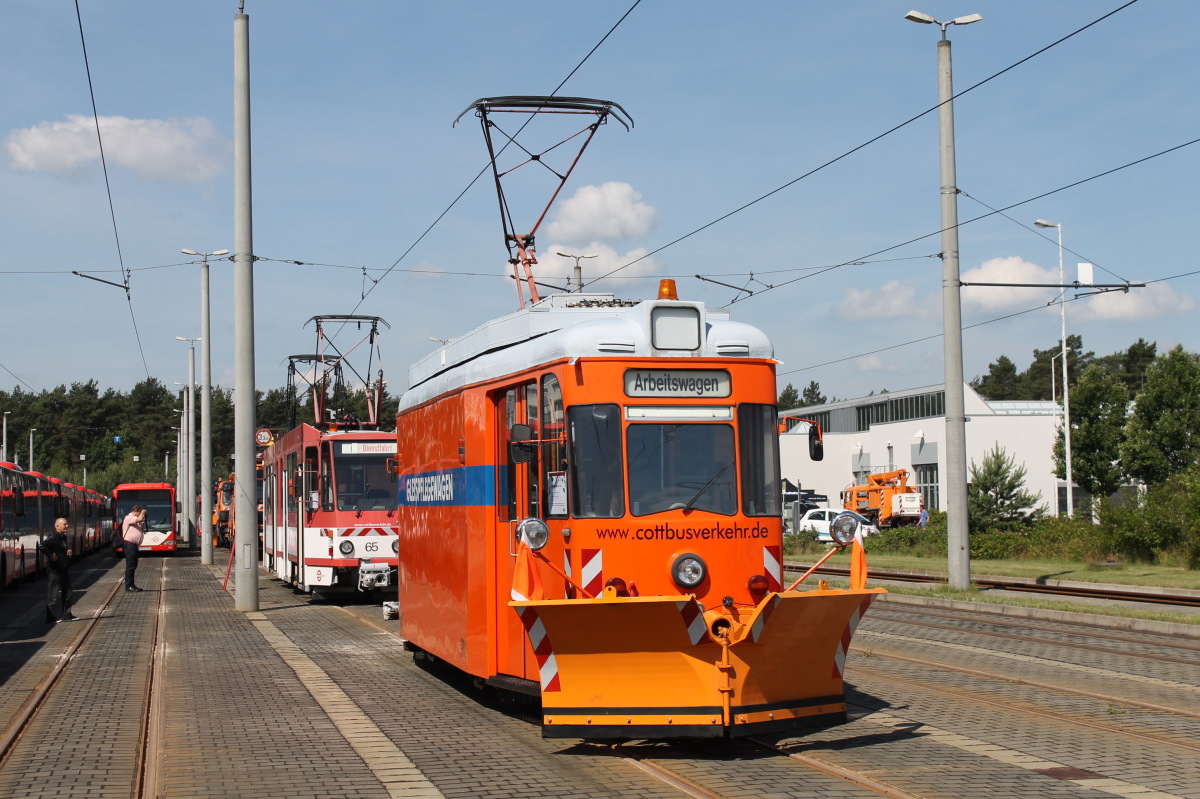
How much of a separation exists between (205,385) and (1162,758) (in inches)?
1373

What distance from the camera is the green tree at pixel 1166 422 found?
49094 millimetres

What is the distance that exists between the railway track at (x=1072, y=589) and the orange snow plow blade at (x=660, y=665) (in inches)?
558

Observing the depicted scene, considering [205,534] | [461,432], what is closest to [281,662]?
[461,432]

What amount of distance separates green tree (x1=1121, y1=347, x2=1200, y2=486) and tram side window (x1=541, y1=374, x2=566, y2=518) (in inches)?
1808

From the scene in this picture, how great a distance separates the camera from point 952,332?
2181cm

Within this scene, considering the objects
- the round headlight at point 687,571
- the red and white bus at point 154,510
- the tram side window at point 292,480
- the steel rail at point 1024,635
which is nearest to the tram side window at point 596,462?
the round headlight at point 687,571

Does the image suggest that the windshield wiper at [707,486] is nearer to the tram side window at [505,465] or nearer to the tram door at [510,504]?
the tram door at [510,504]

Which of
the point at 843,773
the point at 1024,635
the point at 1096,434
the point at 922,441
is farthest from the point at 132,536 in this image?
the point at 922,441

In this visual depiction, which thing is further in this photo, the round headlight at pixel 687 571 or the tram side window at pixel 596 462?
the tram side window at pixel 596 462

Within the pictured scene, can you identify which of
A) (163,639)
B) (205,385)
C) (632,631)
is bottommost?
(163,639)

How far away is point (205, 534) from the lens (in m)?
37.9

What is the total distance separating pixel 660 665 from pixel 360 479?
14.2m

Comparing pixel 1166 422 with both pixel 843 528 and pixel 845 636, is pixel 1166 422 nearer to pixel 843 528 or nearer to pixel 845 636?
pixel 843 528

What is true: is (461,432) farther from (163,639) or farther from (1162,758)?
(163,639)
